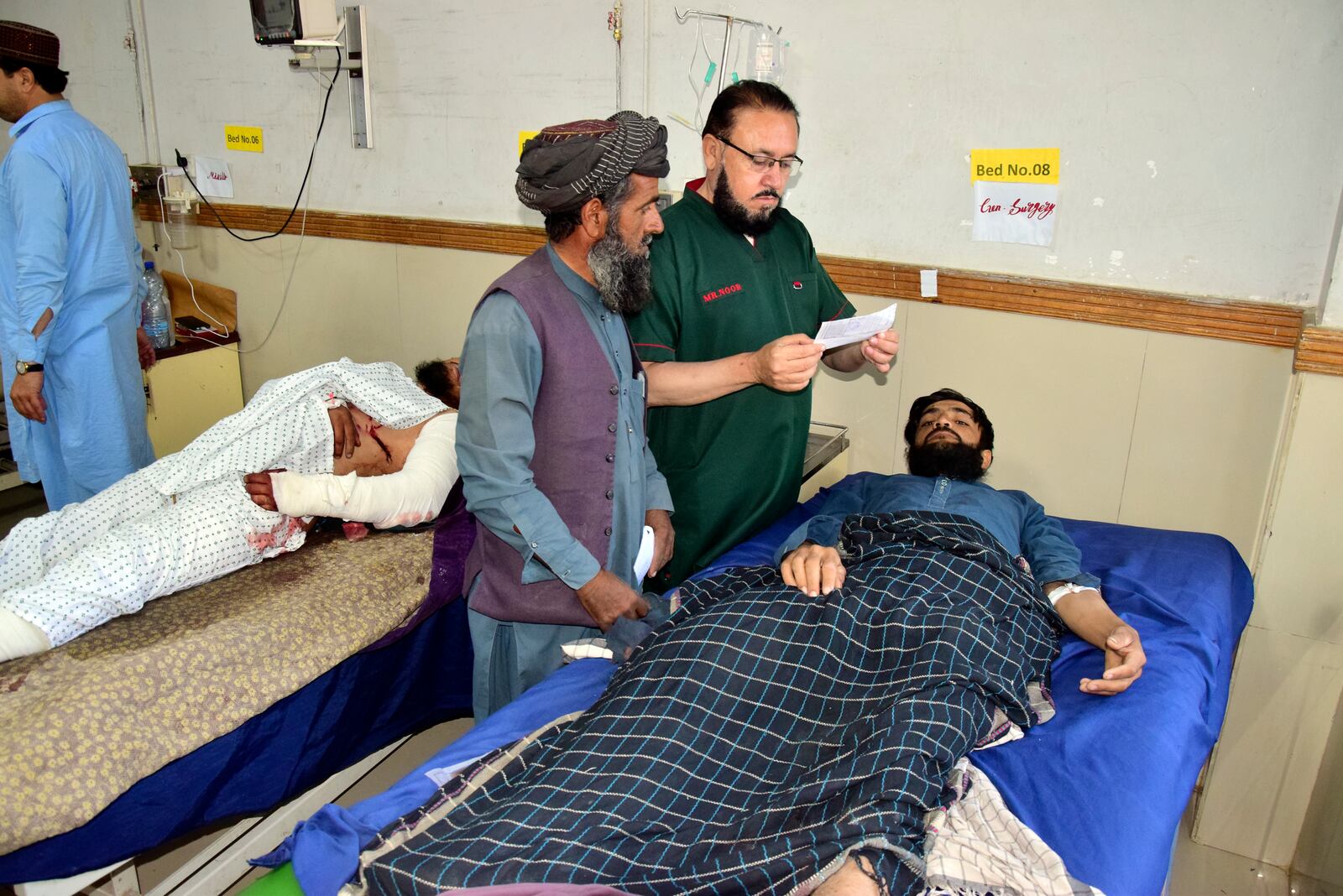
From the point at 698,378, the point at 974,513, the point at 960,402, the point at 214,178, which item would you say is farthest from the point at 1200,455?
the point at 214,178

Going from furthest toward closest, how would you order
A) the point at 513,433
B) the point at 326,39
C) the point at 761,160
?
the point at 326,39
the point at 761,160
the point at 513,433

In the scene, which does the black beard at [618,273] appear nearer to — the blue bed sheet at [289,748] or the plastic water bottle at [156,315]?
the blue bed sheet at [289,748]

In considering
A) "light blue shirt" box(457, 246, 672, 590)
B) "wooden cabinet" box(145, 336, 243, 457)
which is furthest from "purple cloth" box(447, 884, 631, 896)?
"wooden cabinet" box(145, 336, 243, 457)

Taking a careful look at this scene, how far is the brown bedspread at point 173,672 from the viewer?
5.51ft

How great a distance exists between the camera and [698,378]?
206 cm

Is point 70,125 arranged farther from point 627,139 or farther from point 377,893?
point 377,893

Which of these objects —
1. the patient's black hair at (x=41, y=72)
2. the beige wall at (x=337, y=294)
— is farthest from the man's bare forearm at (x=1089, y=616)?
the patient's black hair at (x=41, y=72)

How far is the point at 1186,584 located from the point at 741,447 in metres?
1.10

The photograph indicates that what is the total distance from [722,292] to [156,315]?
2732 millimetres

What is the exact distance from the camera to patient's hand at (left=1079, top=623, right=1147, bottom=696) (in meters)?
1.79

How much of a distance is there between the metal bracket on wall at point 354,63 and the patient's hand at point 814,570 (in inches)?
102

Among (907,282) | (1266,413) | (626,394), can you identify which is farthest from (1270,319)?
(626,394)

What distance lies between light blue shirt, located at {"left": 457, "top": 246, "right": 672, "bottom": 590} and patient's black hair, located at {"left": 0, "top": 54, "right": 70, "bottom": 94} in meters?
2.08

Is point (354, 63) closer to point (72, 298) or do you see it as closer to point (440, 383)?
point (72, 298)
